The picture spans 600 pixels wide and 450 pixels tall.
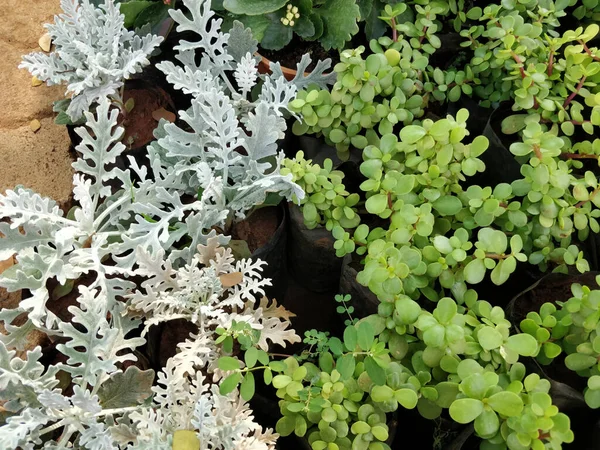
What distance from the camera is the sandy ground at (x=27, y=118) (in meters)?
1.54

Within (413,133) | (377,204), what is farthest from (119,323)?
(413,133)

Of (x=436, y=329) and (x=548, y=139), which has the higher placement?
(x=548, y=139)

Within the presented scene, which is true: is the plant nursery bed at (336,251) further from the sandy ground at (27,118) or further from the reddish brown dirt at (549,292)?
the sandy ground at (27,118)

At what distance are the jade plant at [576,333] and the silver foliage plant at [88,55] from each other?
1.02 metres

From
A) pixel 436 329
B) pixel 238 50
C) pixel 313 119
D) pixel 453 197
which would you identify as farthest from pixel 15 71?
pixel 436 329

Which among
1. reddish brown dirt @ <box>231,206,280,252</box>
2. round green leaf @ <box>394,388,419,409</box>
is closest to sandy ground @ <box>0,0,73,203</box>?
reddish brown dirt @ <box>231,206,280,252</box>

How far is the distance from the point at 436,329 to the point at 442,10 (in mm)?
761

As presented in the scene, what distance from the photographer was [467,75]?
1.23 meters

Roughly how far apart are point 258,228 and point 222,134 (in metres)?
0.33

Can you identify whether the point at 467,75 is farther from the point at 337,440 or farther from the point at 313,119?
the point at 337,440

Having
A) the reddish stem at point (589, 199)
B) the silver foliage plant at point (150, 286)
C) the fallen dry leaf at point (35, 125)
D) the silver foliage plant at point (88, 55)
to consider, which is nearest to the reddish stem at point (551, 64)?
the reddish stem at point (589, 199)

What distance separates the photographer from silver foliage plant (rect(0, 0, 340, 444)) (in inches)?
35.6

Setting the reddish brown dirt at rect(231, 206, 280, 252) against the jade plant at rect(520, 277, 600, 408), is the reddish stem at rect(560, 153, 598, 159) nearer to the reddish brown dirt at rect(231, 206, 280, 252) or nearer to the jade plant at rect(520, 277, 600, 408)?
the jade plant at rect(520, 277, 600, 408)

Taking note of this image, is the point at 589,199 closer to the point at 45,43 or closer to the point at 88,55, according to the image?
the point at 88,55
